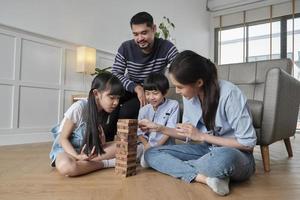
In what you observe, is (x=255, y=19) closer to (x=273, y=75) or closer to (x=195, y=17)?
(x=195, y=17)

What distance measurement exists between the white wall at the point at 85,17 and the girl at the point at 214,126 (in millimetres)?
1800

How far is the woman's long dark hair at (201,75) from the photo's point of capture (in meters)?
0.97

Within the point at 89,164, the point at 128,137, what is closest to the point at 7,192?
the point at 89,164

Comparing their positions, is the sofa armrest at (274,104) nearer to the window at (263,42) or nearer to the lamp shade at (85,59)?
the lamp shade at (85,59)

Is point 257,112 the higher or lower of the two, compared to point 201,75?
lower

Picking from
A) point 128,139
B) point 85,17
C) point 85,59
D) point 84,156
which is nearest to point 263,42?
point 85,17

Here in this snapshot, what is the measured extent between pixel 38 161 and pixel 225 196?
3.44 ft

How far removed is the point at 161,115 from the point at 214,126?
533mm

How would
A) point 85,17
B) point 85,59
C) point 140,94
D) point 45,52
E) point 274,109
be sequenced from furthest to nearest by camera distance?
point 85,17
point 85,59
point 45,52
point 140,94
point 274,109

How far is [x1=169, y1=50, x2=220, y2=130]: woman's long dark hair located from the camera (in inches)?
38.2

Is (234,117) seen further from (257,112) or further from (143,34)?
(143,34)

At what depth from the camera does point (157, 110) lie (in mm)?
1573

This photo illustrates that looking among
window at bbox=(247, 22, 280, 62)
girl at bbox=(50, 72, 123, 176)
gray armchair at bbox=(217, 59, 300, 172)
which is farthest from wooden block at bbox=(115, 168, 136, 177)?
window at bbox=(247, 22, 280, 62)

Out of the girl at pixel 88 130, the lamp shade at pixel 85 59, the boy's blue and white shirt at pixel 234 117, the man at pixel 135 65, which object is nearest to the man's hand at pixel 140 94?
the man at pixel 135 65
